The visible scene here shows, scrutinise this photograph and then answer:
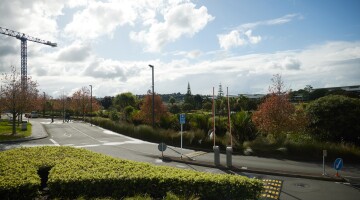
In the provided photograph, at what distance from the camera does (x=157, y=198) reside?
9.71 metres

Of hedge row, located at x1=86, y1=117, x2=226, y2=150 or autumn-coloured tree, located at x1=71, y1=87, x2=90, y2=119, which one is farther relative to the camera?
autumn-coloured tree, located at x1=71, y1=87, x2=90, y2=119

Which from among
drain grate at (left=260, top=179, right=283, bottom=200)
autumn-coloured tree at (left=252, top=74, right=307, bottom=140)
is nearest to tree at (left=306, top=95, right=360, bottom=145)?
autumn-coloured tree at (left=252, top=74, right=307, bottom=140)

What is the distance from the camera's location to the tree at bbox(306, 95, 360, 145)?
20.2 meters

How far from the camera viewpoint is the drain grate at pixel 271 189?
11.8 m

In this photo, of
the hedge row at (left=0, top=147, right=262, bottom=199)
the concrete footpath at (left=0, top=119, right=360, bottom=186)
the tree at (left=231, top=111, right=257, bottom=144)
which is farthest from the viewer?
the tree at (left=231, top=111, right=257, bottom=144)

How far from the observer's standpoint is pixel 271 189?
42.4ft

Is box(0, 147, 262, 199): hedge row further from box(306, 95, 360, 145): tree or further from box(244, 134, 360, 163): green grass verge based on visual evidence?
box(306, 95, 360, 145): tree

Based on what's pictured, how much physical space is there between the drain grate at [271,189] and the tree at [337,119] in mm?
9172

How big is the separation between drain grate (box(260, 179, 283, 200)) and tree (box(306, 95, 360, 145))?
9172 millimetres

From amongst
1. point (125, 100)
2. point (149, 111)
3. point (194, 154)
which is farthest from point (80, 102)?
point (194, 154)

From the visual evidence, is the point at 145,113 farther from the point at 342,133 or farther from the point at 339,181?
the point at 339,181

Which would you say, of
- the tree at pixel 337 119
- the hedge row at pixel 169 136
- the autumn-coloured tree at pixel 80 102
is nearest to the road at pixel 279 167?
the hedge row at pixel 169 136

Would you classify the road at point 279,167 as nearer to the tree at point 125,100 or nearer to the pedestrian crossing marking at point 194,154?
the pedestrian crossing marking at point 194,154

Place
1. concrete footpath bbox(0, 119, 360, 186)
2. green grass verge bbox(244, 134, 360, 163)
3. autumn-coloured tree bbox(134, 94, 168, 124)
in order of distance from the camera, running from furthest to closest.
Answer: autumn-coloured tree bbox(134, 94, 168, 124) < green grass verge bbox(244, 134, 360, 163) < concrete footpath bbox(0, 119, 360, 186)
